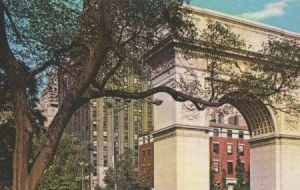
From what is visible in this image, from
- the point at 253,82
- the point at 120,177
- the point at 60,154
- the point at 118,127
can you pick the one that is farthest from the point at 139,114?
the point at 253,82

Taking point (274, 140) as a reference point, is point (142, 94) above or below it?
above

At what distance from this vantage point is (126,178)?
70312mm

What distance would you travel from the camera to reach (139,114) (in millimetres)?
92562

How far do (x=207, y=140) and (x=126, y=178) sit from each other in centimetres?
4200

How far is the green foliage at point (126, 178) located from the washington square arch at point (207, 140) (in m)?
33.4

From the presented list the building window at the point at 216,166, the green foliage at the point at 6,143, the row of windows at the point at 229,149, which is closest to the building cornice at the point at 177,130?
the green foliage at the point at 6,143

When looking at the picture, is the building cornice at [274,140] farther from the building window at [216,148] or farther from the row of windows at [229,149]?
the row of windows at [229,149]

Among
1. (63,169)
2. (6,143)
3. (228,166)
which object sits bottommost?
(228,166)

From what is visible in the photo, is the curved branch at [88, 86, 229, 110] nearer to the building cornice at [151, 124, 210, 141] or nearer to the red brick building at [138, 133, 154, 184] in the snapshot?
the building cornice at [151, 124, 210, 141]

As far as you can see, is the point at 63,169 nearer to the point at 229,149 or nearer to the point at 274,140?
the point at 274,140

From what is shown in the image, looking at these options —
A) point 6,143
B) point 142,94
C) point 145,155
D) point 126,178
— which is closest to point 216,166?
point 126,178

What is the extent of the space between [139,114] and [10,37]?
268ft

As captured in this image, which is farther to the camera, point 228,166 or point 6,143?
point 228,166

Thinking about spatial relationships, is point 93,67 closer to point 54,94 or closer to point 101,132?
point 54,94
